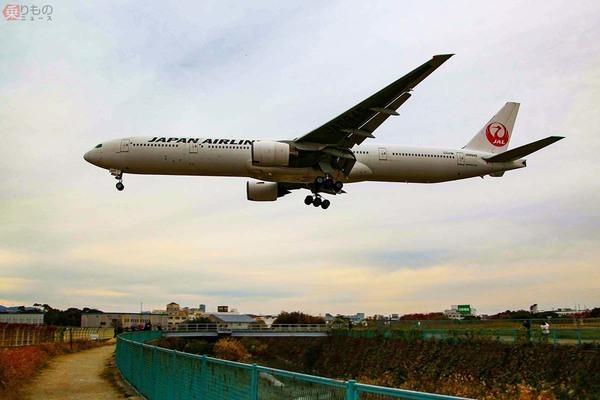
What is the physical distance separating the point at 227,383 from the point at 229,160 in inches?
807

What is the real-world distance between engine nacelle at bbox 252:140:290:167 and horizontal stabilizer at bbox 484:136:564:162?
1449 cm

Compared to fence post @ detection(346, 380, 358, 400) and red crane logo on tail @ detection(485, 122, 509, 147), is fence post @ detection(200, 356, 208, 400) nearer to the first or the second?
fence post @ detection(346, 380, 358, 400)

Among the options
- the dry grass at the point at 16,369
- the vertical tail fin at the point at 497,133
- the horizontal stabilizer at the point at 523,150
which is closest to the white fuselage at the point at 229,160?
the horizontal stabilizer at the point at 523,150

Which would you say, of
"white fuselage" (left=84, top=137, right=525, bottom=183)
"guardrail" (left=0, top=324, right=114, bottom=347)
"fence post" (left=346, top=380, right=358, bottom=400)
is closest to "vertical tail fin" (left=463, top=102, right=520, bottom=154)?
"white fuselage" (left=84, top=137, right=525, bottom=183)

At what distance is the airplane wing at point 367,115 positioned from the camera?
2545 centimetres

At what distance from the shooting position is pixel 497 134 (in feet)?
133

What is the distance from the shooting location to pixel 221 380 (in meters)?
11.1

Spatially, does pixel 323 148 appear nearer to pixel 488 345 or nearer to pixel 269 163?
pixel 269 163

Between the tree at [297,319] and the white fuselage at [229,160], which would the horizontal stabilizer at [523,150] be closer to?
the white fuselage at [229,160]

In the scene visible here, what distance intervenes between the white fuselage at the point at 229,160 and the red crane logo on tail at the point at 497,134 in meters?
7.35

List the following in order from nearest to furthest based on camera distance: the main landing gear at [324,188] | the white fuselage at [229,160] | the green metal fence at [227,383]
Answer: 1. the green metal fence at [227,383]
2. the white fuselage at [229,160]
3. the main landing gear at [324,188]

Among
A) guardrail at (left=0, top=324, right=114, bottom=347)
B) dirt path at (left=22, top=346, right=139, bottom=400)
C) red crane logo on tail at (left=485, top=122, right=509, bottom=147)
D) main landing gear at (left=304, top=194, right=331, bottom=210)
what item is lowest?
dirt path at (left=22, top=346, right=139, bottom=400)

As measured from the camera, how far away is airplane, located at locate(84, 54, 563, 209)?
95.7 feet

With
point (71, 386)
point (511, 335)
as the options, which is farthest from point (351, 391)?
point (511, 335)
